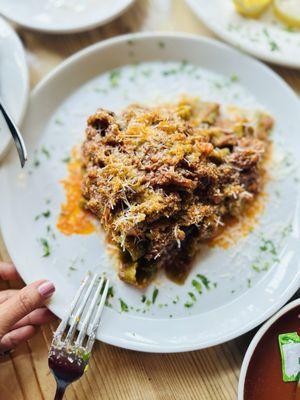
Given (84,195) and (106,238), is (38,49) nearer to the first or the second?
(84,195)

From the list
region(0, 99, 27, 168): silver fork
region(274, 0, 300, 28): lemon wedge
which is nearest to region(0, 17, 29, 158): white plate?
region(0, 99, 27, 168): silver fork

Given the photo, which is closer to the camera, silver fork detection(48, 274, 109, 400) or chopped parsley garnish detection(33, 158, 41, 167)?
silver fork detection(48, 274, 109, 400)

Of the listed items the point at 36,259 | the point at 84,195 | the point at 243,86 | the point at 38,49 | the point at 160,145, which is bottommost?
the point at 36,259

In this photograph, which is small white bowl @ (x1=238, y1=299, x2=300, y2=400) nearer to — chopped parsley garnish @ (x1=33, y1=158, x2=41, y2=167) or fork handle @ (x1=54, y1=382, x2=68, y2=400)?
fork handle @ (x1=54, y1=382, x2=68, y2=400)

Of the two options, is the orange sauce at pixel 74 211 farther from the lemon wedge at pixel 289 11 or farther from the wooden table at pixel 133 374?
the lemon wedge at pixel 289 11

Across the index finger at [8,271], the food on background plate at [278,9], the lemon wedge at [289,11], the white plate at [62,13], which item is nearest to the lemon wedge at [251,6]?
the food on background plate at [278,9]

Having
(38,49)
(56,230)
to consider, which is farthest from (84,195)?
(38,49)
